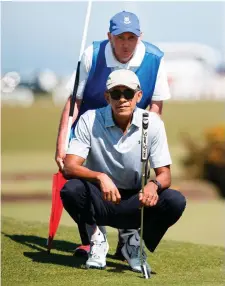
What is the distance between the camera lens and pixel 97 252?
6590mm

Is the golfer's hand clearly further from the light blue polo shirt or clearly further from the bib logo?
the bib logo

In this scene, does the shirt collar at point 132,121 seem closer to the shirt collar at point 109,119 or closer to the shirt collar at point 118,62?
the shirt collar at point 109,119

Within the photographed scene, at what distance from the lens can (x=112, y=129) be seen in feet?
21.0

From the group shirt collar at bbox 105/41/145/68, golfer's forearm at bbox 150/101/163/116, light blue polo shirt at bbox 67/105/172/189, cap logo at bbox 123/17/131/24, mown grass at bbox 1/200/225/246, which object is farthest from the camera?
mown grass at bbox 1/200/225/246

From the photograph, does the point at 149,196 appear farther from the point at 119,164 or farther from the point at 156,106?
the point at 156,106

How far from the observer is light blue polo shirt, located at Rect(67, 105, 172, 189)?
6.37 m

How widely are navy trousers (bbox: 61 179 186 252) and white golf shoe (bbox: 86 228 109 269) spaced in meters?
0.12

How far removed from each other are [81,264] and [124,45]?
1689 mm

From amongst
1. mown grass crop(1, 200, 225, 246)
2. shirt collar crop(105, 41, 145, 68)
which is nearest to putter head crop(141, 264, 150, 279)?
shirt collar crop(105, 41, 145, 68)

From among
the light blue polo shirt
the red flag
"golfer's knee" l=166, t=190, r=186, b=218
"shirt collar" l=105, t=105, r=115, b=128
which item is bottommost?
the red flag

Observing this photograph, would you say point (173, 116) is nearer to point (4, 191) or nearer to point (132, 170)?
point (4, 191)

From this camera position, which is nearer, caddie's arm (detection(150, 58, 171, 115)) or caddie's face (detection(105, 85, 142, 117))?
caddie's face (detection(105, 85, 142, 117))

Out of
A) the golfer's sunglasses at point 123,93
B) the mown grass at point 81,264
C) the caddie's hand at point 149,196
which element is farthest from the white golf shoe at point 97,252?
the golfer's sunglasses at point 123,93

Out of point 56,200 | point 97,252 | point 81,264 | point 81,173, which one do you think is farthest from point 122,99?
point 56,200
